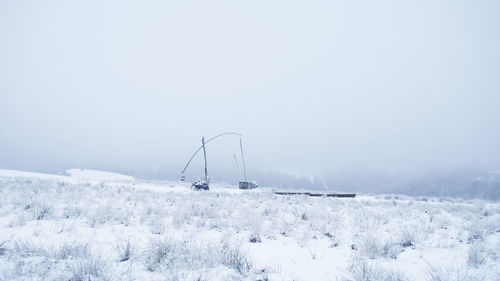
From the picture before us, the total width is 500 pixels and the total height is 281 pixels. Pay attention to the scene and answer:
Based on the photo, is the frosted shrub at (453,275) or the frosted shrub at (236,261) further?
the frosted shrub at (236,261)

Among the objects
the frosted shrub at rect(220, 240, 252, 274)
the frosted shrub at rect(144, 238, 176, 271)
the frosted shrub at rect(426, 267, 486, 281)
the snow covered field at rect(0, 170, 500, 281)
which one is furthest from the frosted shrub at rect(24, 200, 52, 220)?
the frosted shrub at rect(426, 267, 486, 281)

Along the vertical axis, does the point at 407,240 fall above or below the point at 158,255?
below

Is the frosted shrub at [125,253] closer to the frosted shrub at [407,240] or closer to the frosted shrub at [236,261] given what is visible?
the frosted shrub at [236,261]

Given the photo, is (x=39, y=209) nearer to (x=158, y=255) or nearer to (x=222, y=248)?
(x=158, y=255)

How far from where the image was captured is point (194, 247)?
5.62 metres

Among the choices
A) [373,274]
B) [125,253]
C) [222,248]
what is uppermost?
[125,253]

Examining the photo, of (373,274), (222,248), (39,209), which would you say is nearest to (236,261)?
(222,248)

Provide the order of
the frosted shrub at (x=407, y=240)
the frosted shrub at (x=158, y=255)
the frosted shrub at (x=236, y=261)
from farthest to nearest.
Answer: the frosted shrub at (x=407, y=240) → the frosted shrub at (x=236, y=261) → the frosted shrub at (x=158, y=255)

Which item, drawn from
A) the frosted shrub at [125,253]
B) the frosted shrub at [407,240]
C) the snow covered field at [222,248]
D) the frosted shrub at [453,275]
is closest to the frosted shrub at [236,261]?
the snow covered field at [222,248]

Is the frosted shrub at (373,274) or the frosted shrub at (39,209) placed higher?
the frosted shrub at (39,209)

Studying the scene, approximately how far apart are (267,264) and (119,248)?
8.22 feet

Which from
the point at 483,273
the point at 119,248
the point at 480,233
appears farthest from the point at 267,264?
the point at 480,233

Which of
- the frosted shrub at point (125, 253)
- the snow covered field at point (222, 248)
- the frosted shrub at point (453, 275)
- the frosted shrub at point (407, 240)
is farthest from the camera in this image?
the frosted shrub at point (407, 240)

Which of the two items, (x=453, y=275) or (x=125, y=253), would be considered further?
Answer: (x=125, y=253)
